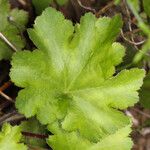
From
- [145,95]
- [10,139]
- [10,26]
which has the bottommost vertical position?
[145,95]

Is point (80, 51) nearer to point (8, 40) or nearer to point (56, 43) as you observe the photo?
point (56, 43)

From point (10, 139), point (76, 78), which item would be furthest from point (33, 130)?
point (76, 78)

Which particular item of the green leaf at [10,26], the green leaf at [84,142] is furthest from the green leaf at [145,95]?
the green leaf at [10,26]

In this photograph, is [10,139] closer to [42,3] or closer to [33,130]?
[33,130]

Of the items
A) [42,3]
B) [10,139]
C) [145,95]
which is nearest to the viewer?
[10,139]

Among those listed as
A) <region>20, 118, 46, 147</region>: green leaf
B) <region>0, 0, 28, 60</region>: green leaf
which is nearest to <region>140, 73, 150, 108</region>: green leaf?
<region>20, 118, 46, 147</region>: green leaf

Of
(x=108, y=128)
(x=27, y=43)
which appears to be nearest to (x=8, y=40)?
(x=27, y=43)

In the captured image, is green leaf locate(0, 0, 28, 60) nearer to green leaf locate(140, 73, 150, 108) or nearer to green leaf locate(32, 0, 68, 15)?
green leaf locate(32, 0, 68, 15)
